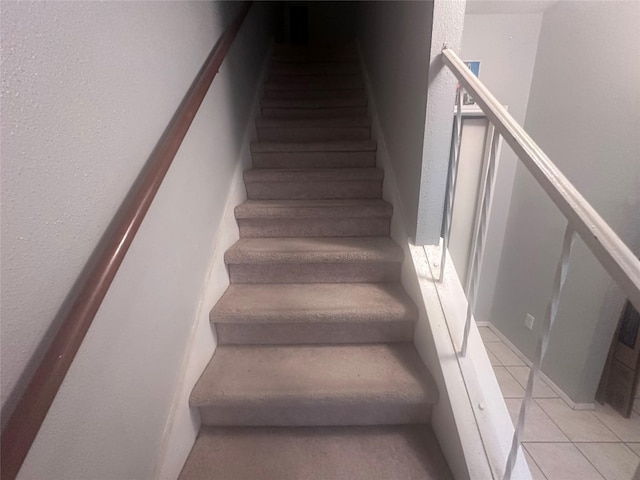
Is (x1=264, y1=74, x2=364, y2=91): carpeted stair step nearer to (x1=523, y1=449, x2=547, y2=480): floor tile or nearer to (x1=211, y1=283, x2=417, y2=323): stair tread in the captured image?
(x1=211, y1=283, x2=417, y2=323): stair tread

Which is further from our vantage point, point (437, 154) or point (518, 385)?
point (518, 385)

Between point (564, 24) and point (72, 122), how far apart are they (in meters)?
3.03

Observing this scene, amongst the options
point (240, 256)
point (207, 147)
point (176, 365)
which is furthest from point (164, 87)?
point (176, 365)

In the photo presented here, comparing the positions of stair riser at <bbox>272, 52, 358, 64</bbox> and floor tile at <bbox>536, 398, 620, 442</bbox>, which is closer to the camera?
floor tile at <bbox>536, 398, 620, 442</bbox>

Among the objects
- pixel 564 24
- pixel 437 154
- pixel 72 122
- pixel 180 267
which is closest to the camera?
pixel 72 122

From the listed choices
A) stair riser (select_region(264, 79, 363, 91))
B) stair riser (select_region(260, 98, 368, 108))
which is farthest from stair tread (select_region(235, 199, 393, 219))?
stair riser (select_region(264, 79, 363, 91))

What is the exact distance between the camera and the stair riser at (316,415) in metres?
1.11

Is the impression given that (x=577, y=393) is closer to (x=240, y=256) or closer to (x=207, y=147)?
(x=240, y=256)

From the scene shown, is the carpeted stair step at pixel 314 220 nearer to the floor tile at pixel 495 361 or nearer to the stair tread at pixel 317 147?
the stair tread at pixel 317 147

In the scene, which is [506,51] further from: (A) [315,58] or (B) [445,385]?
(B) [445,385]

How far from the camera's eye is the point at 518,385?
8.01ft

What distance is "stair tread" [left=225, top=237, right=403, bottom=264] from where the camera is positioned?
145 centimetres

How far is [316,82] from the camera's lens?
2.83 metres

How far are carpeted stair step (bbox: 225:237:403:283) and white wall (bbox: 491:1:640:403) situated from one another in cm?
156
